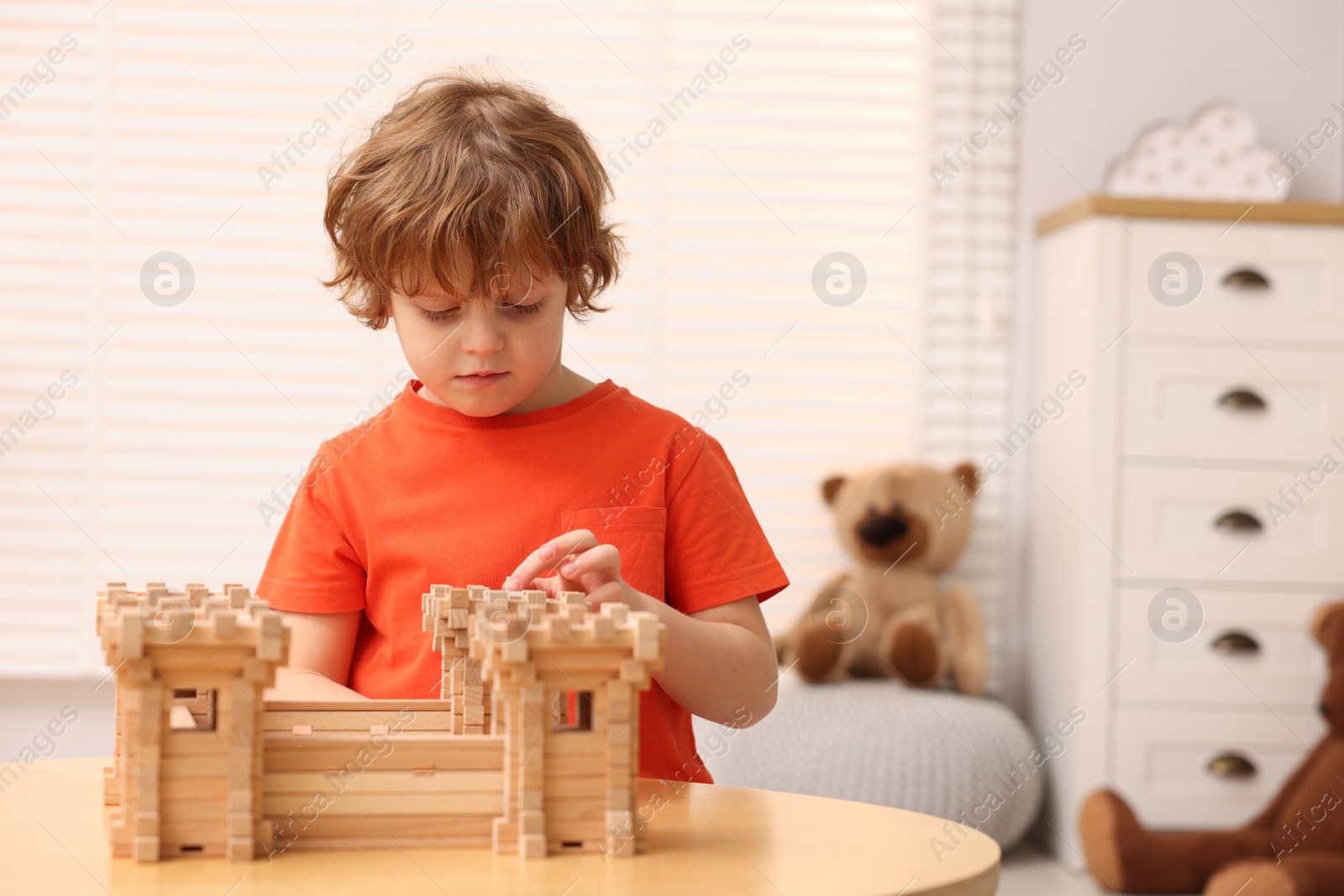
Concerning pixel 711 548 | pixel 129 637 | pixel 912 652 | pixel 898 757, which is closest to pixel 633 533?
pixel 711 548

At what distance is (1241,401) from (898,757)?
3.19 ft

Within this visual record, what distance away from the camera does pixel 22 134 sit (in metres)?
2.69

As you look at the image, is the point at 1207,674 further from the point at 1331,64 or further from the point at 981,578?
the point at 1331,64

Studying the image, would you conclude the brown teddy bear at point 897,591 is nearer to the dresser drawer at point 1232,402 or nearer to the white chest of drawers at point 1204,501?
the white chest of drawers at point 1204,501

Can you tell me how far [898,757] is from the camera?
2371 millimetres

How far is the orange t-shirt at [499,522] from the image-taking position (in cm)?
107

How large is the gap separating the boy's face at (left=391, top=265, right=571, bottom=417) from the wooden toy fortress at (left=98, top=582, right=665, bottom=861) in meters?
0.29

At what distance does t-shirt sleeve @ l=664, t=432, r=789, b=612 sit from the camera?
1077 mm

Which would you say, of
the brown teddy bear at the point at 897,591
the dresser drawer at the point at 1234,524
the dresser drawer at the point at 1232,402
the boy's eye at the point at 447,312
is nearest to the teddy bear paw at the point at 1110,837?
the brown teddy bear at the point at 897,591

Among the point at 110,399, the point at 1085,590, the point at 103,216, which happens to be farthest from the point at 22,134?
the point at 1085,590

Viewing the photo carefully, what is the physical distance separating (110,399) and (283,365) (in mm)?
358

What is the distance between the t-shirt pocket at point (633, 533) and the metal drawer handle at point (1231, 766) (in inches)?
72.2

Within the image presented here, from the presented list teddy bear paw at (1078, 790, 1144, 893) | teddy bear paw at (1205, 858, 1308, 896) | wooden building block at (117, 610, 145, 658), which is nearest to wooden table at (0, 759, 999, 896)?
wooden building block at (117, 610, 145, 658)

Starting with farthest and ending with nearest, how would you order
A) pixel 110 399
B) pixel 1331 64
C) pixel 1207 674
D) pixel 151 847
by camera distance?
pixel 1331 64
pixel 110 399
pixel 1207 674
pixel 151 847
